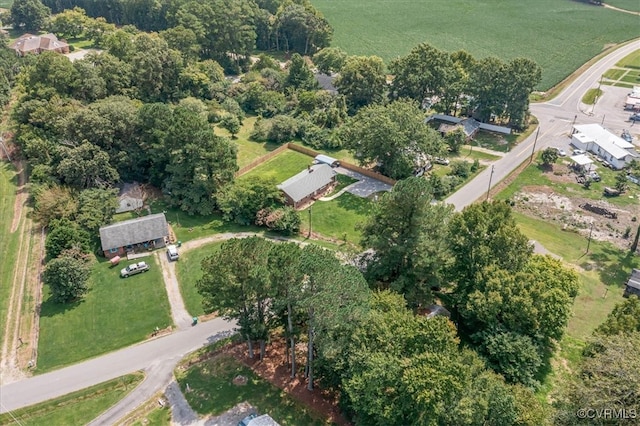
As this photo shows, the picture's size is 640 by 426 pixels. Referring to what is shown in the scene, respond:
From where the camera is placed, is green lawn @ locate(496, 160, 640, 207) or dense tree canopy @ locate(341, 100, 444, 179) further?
dense tree canopy @ locate(341, 100, 444, 179)

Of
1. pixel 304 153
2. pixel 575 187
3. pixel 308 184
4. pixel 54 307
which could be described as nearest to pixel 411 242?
pixel 308 184

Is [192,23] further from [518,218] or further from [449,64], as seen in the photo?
[518,218]

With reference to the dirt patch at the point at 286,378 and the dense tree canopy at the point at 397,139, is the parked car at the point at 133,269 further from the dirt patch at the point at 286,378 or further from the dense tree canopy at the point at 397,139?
the dense tree canopy at the point at 397,139

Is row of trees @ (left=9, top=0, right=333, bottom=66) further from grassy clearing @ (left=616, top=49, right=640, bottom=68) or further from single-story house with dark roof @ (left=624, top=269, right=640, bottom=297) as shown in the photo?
single-story house with dark roof @ (left=624, top=269, right=640, bottom=297)

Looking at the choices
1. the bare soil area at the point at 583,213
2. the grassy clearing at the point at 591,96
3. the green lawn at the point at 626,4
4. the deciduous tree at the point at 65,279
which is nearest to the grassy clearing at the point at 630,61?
the grassy clearing at the point at 591,96

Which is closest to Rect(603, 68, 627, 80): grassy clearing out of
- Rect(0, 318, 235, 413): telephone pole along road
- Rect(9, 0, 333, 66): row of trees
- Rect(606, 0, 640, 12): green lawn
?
Rect(606, 0, 640, 12): green lawn
